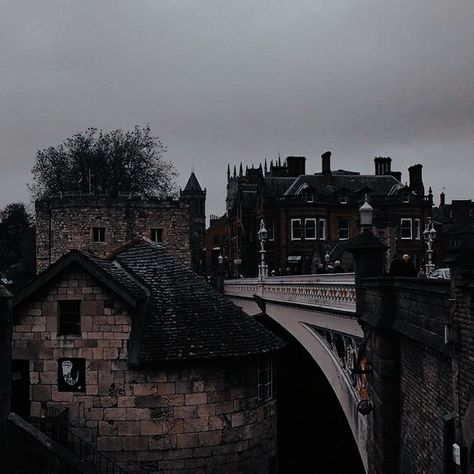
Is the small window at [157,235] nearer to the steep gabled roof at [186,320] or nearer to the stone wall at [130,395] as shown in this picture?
the steep gabled roof at [186,320]

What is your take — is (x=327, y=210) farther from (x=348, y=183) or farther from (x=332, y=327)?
(x=332, y=327)

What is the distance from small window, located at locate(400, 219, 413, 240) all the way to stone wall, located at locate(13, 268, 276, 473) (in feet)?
148

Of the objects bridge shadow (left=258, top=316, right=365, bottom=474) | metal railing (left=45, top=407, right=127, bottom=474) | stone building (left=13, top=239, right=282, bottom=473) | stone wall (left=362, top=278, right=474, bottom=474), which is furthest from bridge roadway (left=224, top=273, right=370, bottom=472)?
bridge shadow (left=258, top=316, right=365, bottom=474)

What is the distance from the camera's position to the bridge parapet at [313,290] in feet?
52.9

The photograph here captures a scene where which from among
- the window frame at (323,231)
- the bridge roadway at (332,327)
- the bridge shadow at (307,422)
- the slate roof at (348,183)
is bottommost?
the bridge shadow at (307,422)

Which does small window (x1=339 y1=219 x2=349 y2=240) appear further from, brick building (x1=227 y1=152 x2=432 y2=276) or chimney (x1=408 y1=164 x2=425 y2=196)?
chimney (x1=408 y1=164 x2=425 y2=196)

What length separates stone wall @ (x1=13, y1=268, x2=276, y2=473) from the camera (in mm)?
17094

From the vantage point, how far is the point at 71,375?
57.7 ft

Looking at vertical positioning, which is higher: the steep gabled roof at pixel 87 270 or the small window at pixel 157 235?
the small window at pixel 157 235

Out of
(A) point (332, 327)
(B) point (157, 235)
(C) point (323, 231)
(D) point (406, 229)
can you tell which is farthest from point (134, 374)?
(D) point (406, 229)

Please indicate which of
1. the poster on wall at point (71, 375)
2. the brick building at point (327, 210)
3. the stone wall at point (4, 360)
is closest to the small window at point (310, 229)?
the brick building at point (327, 210)

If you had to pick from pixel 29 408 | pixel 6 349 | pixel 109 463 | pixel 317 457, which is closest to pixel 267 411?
pixel 109 463

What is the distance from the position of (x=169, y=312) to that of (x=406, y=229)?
150 ft

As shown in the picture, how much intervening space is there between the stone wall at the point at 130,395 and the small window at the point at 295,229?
4311cm
